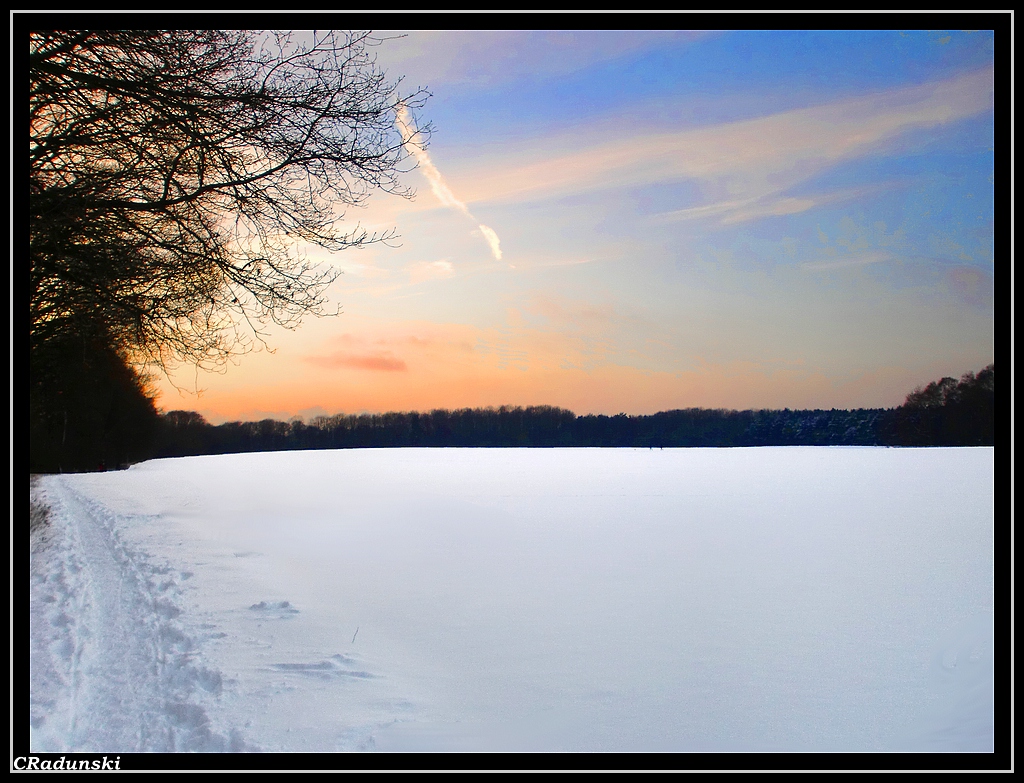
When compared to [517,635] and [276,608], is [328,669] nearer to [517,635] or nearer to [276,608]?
[517,635]

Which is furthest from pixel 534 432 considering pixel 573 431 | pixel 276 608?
pixel 276 608

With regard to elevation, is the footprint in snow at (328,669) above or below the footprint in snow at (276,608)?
above

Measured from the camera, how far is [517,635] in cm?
655

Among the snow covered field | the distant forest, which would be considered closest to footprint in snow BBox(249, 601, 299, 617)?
the snow covered field

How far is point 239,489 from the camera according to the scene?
76.5 ft

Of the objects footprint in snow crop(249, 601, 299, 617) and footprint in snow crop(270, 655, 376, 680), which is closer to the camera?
footprint in snow crop(270, 655, 376, 680)

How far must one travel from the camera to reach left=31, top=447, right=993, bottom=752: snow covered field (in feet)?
14.7

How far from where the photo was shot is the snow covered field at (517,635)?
4.48m

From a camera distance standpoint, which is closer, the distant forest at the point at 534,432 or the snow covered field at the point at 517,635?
the snow covered field at the point at 517,635

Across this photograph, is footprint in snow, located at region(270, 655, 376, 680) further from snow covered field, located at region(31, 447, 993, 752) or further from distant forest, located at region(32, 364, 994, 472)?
distant forest, located at region(32, 364, 994, 472)

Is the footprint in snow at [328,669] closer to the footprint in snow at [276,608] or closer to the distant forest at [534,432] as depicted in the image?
the footprint in snow at [276,608]

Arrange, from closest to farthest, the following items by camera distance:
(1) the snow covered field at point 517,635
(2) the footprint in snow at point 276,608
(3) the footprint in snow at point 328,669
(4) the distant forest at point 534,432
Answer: (1) the snow covered field at point 517,635
(3) the footprint in snow at point 328,669
(2) the footprint in snow at point 276,608
(4) the distant forest at point 534,432

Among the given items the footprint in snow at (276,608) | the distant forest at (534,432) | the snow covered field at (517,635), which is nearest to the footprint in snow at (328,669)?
the snow covered field at (517,635)
